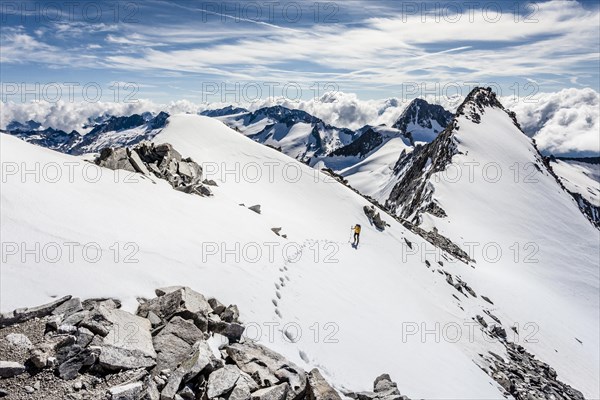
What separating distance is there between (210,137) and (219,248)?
1199 inches

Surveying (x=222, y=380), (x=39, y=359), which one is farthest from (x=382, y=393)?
(x=39, y=359)

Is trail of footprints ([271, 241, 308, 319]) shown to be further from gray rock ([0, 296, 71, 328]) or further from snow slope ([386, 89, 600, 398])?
snow slope ([386, 89, 600, 398])

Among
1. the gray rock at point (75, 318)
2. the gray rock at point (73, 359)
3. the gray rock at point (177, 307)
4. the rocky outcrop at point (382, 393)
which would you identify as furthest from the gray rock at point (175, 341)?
the rocky outcrop at point (382, 393)

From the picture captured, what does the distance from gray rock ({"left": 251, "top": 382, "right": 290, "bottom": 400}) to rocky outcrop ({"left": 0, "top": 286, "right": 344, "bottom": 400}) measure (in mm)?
24

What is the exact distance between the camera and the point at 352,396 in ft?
42.2

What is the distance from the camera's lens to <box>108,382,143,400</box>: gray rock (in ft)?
28.5

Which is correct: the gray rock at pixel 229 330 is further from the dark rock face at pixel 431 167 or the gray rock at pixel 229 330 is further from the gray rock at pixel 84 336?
the dark rock face at pixel 431 167

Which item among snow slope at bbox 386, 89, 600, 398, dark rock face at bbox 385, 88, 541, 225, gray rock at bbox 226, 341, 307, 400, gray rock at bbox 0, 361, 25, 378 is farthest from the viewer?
dark rock face at bbox 385, 88, 541, 225

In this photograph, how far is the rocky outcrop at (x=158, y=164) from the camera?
79.8 feet

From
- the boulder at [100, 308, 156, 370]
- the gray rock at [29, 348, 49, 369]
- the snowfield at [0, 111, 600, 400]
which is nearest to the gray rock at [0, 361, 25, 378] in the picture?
the gray rock at [29, 348, 49, 369]

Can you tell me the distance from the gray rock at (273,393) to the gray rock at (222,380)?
26.7 inches

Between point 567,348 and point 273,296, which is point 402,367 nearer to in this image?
point 273,296

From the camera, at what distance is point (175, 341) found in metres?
10.8

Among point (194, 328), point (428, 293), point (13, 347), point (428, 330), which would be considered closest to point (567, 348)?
point (428, 293)
